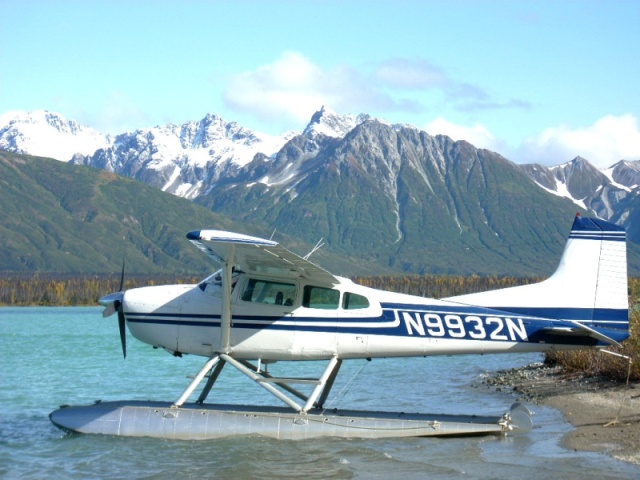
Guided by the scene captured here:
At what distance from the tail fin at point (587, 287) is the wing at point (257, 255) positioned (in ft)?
7.91

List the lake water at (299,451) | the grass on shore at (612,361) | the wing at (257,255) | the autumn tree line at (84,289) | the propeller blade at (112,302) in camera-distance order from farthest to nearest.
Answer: the autumn tree line at (84,289)
the grass on shore at (612,361)
the propeller blade at (112,302)
the wing at (257,255)
the lake water at (299,451)

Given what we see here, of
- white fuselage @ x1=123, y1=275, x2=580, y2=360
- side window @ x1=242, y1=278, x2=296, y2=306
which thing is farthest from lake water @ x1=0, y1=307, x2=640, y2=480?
side window @ x1=242, y1=278, x2=296, y2=306

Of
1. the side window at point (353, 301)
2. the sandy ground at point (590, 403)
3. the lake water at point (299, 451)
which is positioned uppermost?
the side window at point (353, 301)

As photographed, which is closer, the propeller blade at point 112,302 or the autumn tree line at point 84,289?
the propeller blade at point 112,302

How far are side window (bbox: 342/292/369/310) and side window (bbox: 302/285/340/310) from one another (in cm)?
10

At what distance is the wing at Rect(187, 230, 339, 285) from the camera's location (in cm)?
1089

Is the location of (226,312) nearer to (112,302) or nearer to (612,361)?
(112,302)

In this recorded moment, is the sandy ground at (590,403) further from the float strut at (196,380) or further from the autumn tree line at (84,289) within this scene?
the autumn tree line at (84,289)

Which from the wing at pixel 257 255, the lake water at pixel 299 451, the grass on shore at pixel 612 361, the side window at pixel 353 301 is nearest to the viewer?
the lake water at pixel 299 451

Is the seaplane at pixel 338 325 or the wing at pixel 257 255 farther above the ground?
the wing at pixel 257 255

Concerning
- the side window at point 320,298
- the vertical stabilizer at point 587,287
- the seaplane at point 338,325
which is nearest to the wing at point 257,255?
the seaplane at point 338,325

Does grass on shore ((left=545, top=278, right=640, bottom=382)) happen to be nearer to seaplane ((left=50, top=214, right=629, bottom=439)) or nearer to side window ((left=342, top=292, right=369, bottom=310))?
seaplane ((left=50, top=214, right=629, bottom=439))

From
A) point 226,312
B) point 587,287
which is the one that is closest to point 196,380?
point 226,312

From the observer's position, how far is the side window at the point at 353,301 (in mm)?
12648
